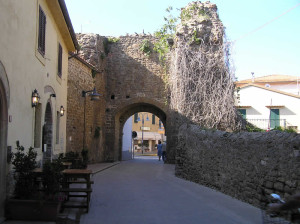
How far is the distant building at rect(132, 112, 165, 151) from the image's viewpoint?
48.2 m

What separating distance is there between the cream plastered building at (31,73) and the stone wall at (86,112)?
337cm

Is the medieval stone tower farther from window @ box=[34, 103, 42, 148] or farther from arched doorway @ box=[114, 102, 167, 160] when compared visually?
window @ box=[34, 103, 42, 148]

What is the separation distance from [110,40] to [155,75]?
11.9 ft

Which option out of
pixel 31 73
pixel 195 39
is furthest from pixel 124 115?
pixel 31 73

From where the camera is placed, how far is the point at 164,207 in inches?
289

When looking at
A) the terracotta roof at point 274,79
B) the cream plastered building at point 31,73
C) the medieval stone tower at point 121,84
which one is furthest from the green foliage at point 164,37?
the terracotta roof at point 274,79

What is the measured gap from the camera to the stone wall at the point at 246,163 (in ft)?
20.4

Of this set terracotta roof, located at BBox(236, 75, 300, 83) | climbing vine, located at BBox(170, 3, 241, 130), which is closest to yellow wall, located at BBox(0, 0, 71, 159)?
climbing vine, located at BBox(170, 3, 241, 130)

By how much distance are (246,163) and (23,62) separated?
17.8 feet

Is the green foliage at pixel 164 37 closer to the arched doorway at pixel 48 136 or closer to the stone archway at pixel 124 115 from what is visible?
the stone archway at pixel 124 115

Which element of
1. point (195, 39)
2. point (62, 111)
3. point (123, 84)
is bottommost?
point (62, 111)

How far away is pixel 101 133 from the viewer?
21078 mm

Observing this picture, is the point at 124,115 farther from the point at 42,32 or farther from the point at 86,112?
the point at 42,32

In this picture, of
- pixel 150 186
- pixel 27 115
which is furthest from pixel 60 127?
pixel 27 115
